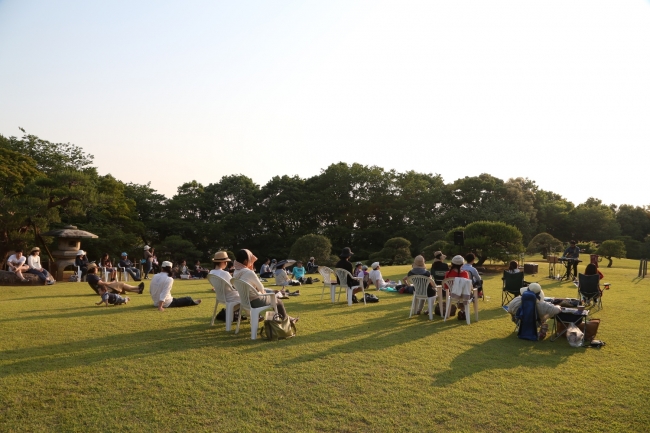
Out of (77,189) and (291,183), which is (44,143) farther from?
(291,183)

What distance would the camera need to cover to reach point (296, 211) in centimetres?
3341

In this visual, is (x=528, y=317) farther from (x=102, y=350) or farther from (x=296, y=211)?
(x=296, y=211)

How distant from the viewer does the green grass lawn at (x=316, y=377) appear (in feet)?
11.6

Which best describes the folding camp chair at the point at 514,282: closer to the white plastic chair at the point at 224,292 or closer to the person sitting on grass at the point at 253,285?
the person sitting on grass at the point at 253,285

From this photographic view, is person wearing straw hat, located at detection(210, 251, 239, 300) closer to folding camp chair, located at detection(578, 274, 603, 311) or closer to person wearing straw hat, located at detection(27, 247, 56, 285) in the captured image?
folding camp chair, located at detection(578, 274, 603, 311)

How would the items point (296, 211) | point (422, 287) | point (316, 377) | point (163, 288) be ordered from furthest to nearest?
point (296, 211), point (163, 288), point (422, 287), point (316, 377)

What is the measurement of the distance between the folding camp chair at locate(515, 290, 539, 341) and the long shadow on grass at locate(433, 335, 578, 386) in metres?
0.13

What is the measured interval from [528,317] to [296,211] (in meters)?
27.5

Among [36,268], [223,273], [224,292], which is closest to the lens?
[224,292]

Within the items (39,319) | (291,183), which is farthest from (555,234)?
(39,319)

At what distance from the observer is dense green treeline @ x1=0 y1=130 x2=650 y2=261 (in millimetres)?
26250

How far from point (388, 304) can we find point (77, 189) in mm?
12684

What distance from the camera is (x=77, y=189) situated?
16609 millimetres

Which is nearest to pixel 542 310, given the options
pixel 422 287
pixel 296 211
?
pixel 422 287
